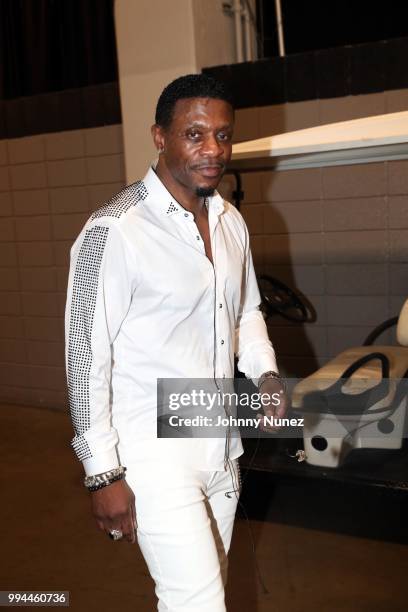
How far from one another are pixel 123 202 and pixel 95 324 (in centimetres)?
28

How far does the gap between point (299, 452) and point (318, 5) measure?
314 centimetres

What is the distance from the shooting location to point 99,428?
52.2 inches

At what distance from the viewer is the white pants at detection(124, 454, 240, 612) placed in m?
1.32

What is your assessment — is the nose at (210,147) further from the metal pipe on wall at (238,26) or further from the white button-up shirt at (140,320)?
the metal pipe on wall at (238,26)

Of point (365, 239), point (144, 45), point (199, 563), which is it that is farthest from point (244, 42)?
point (199, 563)

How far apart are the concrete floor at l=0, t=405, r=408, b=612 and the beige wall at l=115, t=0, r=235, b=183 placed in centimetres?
217

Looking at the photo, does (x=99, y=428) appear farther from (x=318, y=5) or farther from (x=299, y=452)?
(x=318, y=5)

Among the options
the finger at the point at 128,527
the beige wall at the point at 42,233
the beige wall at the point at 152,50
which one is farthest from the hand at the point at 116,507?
the beige wall at the point at 42,233

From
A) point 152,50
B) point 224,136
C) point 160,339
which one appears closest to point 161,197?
point 224,136

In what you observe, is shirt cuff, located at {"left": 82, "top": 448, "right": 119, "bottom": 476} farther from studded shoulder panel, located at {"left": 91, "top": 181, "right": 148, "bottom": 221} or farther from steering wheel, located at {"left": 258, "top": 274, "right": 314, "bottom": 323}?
steering wheel, located at {"left": 258, "top": 274, "right": 314, "bottom": 323}

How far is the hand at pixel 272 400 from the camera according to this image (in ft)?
5.03

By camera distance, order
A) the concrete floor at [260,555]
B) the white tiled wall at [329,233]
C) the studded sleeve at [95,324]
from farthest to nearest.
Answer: the white tiled wall at [329,233], the concrete floor at [260,555], the studded sleeve at [95,324]

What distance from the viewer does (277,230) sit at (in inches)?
152

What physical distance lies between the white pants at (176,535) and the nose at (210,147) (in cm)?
69
